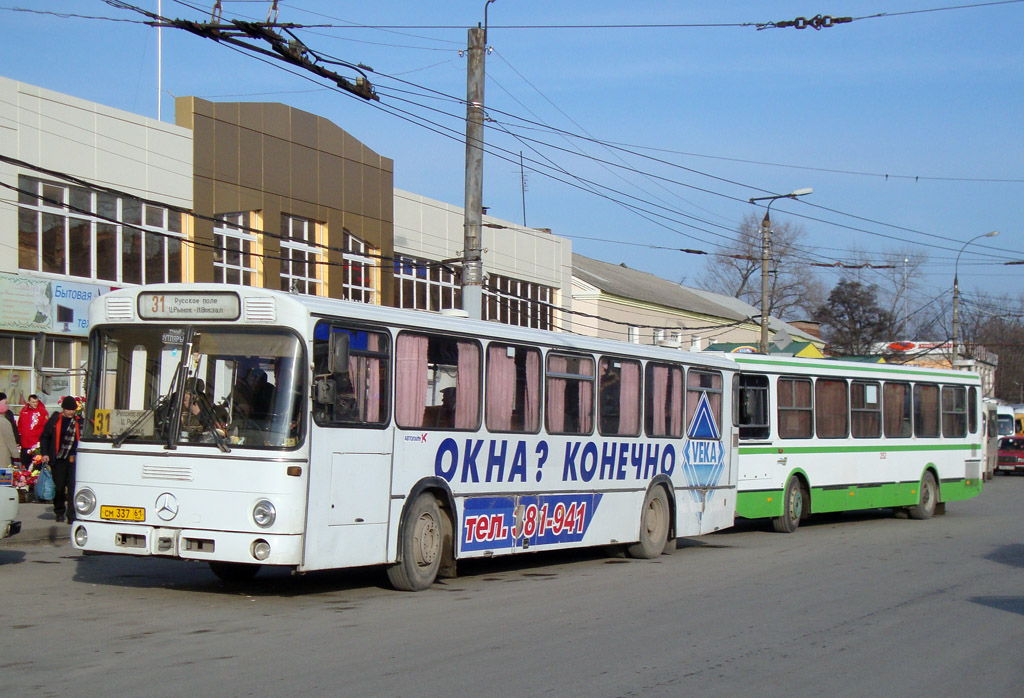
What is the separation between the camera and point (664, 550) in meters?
16.3

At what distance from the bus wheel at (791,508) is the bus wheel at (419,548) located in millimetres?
10113

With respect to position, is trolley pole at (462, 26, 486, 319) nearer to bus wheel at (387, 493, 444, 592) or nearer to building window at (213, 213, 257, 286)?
bus wheel at (387, 493, 444, 592)

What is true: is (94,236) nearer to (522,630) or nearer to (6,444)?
(6,444)

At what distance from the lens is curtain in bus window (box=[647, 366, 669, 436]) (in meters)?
15.7

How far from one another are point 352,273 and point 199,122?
280 inches

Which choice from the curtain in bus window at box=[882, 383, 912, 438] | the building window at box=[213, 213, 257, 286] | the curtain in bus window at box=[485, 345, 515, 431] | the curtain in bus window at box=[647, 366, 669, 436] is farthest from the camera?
the building window at box=[213, 213, 257, 286]

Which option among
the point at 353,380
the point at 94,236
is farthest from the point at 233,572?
the point at 94,236

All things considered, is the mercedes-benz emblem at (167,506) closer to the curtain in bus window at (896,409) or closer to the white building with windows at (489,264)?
the curtain in bus window at (896,409)

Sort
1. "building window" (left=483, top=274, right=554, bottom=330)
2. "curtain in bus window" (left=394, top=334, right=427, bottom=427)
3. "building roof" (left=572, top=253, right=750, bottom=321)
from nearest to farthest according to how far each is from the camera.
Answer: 1. "curtain in bus window" (left=394, top=334, right=427, bottom=427)
2. "building window" (left=483, top=274, right=554, bottom=330)
3. "building roof" (left=572, top=253, right=750, bottom=321)

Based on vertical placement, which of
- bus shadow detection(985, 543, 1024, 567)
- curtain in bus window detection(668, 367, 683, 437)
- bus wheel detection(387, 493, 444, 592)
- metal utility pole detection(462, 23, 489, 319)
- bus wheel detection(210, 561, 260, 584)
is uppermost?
metal utility pole detection(462, 23, 489, 319)

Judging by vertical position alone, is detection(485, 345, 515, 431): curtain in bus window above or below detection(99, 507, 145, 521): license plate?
above

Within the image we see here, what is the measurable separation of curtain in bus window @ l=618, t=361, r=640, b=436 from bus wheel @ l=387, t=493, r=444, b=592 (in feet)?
13.2

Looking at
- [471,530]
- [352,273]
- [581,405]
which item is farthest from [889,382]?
[352,273]

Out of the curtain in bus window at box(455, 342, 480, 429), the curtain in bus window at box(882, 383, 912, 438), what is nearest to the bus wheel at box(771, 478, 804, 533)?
the curtain in bus window at box(882, 383, 912, 438)
